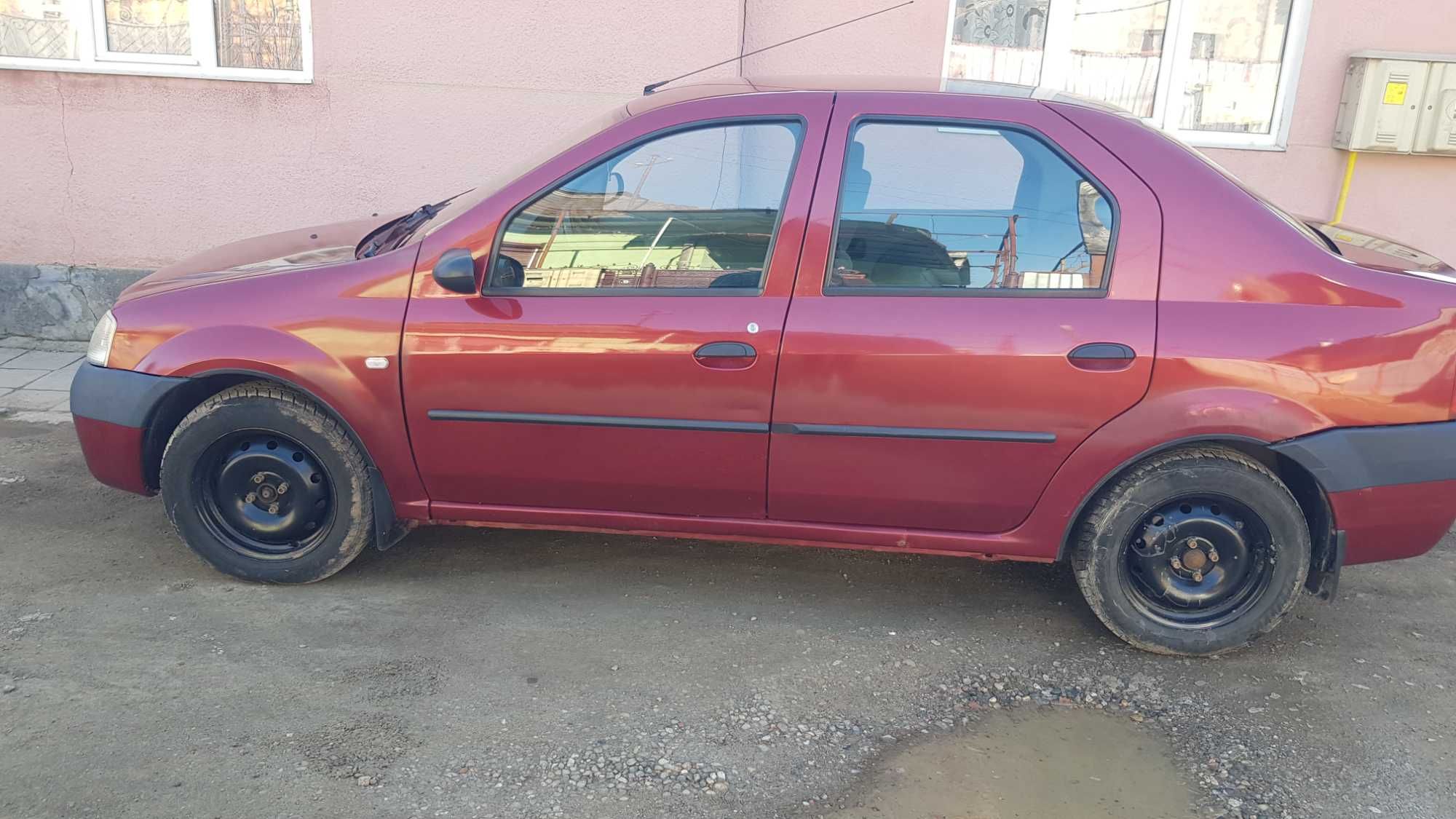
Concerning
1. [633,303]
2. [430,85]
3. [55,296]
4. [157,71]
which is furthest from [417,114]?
[633,303]

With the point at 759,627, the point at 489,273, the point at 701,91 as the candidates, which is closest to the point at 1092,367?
the point at 759,627

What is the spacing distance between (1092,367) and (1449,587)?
205 cm

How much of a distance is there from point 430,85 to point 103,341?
3.34 metres

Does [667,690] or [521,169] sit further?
[521,169]

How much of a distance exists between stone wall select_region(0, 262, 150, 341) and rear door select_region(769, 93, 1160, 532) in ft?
16.9

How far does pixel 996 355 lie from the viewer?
3.39 meters

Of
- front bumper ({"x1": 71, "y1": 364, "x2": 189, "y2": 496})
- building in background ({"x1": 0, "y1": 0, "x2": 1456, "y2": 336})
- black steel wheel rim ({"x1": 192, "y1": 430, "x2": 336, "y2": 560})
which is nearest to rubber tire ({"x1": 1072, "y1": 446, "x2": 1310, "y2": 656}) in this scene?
black steel wheel rim ({"x1": 192, "y1": 430, "x2": 336, "y2": 560})

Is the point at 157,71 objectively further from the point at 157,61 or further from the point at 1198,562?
the point at 1198,562

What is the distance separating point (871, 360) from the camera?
343 centimetres

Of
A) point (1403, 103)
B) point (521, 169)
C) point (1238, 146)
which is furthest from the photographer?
point (1238, 146)

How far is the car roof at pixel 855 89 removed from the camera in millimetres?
3652

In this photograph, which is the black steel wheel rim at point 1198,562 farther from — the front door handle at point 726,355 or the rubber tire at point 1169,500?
the front door handle at point 726,355

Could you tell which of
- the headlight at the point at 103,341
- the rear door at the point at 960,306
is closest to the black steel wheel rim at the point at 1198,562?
the rear door at the point at 960,306

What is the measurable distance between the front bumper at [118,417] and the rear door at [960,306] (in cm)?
215
